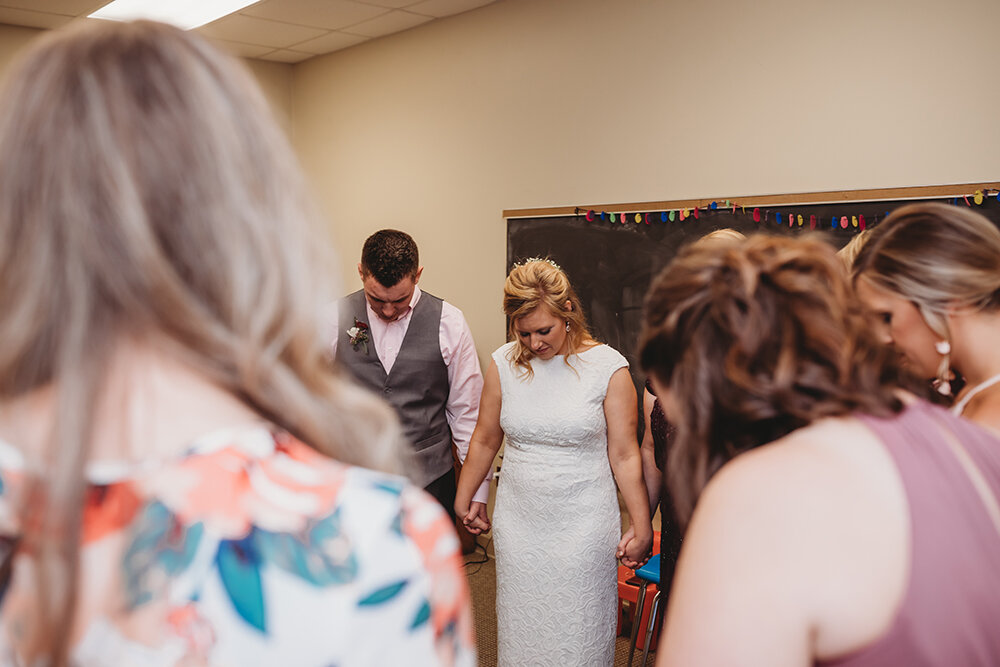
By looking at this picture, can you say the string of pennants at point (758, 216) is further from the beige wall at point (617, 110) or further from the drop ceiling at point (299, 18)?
the drop ceiling at point (299, 18)

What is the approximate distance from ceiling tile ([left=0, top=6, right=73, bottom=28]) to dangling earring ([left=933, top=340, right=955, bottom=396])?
186 inches

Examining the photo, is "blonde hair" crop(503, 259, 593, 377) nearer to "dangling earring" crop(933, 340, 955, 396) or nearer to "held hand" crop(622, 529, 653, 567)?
"held hand" crop(622, 529, 653, 567)

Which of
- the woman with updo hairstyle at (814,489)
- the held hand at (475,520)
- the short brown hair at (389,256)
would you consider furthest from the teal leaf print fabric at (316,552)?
the short brown hair at (389,256)

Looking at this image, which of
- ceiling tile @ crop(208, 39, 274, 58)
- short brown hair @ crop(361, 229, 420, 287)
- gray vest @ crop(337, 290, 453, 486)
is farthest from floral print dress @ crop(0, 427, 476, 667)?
ceiling tile @ crop(208, 39, 274, 58)

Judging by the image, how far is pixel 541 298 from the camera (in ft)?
8.16

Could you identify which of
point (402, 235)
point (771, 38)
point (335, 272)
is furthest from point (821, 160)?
point (335, 272)

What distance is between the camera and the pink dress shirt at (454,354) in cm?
319

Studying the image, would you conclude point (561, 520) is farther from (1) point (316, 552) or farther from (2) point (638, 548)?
(1) point (316, 552)

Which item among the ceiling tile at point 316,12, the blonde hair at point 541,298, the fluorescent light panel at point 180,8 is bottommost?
the blonde hair at point 541,298

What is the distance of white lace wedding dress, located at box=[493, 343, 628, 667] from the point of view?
2.47 metres

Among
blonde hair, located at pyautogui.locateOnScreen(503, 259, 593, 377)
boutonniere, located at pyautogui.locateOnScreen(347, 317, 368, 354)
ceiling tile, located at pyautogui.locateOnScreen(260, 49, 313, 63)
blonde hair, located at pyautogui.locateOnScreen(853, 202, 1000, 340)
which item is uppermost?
ceiling tile, located at pyautogui.locateOnScreen(260, 49, 313, 63)

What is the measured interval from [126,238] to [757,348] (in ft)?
1.99

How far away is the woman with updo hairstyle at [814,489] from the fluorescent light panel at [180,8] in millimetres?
3908

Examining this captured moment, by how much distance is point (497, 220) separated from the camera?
4.18m
